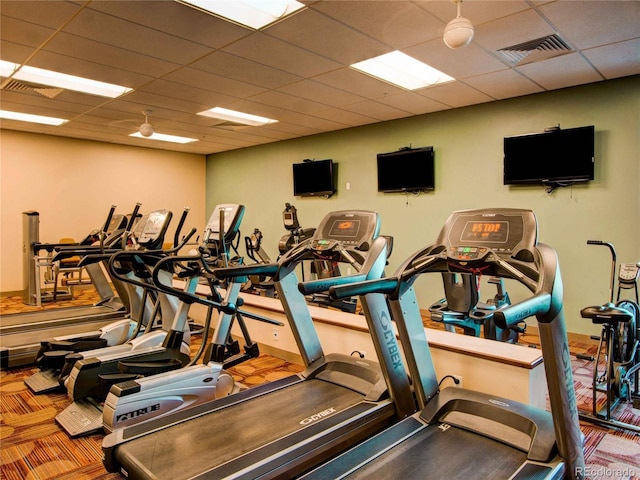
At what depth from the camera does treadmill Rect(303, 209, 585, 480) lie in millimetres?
1778

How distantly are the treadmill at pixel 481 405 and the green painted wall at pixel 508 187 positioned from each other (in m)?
3.38

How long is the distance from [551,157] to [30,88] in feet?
19.8

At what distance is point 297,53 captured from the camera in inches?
155

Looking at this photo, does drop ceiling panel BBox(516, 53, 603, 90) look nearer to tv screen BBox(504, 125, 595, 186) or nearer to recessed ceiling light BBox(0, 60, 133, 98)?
tv screen BBox(504, 125, 595, 186)

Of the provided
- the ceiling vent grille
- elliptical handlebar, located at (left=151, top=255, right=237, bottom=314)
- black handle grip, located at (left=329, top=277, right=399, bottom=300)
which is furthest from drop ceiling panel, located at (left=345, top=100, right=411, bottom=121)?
black handle grip, located at (left=329, top=277, right=399, bottom=300)

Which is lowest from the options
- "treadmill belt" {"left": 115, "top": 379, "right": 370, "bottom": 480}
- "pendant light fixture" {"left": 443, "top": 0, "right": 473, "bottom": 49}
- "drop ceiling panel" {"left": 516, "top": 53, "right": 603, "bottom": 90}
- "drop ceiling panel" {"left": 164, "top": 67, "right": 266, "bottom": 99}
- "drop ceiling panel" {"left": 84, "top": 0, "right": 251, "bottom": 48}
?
"treadmill belt" {"left": 115, "top": 379, "right": 370, "bottom": 480}

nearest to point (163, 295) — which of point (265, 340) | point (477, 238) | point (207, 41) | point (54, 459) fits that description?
point (265, 340)

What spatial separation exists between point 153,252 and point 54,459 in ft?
5.29

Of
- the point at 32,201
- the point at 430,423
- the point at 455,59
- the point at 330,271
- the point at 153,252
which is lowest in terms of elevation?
the point at 430,423

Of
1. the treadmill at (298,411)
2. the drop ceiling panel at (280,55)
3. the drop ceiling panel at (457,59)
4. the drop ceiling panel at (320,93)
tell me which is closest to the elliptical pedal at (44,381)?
the treadmill at (298,411)

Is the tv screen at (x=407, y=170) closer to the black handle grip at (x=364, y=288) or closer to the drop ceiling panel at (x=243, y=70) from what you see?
the drop ceiling panel at (x=243, y=70)

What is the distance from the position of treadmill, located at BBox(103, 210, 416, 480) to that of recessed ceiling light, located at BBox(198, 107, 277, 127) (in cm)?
391

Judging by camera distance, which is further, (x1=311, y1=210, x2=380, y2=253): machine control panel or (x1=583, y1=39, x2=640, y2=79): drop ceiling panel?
(x1=583, y1=39, x2=640, y2=79): drop ceiling panel

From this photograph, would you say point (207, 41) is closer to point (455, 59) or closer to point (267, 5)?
point (267, 5)
